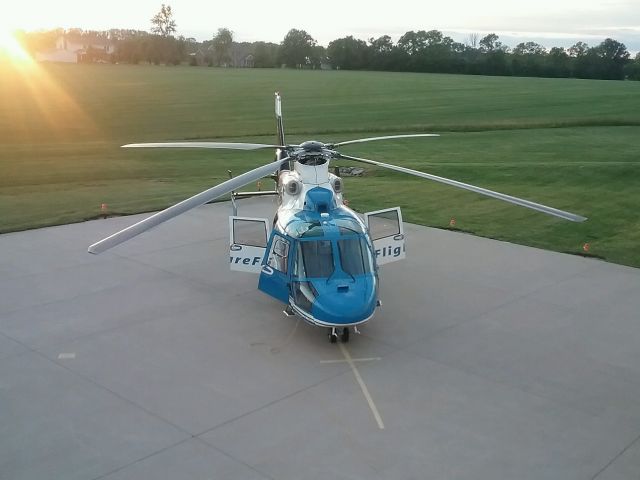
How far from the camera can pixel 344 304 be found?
38.5ft

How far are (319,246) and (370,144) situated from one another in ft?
95.1

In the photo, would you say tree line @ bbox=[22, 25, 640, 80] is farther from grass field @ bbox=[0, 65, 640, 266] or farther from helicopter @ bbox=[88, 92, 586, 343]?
helicopter @ bbox=[88, 92, 586, 343]

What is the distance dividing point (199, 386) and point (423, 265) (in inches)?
315

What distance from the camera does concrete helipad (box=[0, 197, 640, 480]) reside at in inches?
353

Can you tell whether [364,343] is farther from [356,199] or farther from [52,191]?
[52,191]

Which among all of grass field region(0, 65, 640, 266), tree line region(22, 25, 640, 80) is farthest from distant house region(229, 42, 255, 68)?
grass field region(0, 65, 640, 266)

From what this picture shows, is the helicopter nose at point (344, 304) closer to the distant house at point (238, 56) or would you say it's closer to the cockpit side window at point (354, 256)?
the cockpit side window at point (354, 256)

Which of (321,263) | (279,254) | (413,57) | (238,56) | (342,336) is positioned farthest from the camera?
(238,56)

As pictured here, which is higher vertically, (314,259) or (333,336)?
(314,259)

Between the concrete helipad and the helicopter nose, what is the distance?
74 centimetres

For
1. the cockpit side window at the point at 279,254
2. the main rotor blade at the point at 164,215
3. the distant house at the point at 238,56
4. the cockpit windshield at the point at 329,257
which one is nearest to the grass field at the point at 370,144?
the cockpit side window at the point at 279,254

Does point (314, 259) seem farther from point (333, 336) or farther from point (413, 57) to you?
point (413, 57)

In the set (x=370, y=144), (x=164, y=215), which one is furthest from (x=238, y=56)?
(x=164, y=215)

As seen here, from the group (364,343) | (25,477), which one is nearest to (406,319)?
(364,343)
